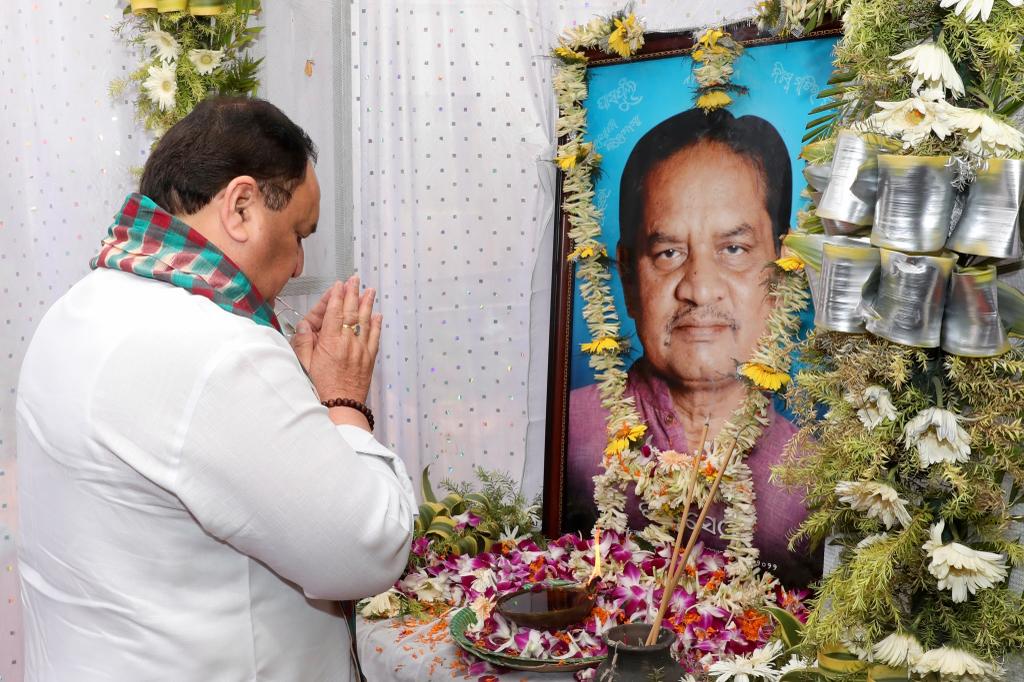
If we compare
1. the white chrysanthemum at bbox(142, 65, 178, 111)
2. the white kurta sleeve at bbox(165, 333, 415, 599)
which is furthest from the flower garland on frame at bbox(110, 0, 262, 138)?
the white kurta sleeve at bbox(165, 333, 415, 599)

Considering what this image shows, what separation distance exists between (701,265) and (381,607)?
1.05m

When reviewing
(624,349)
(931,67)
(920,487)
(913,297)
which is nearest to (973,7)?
(931,67)

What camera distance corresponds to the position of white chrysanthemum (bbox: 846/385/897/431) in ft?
4.08

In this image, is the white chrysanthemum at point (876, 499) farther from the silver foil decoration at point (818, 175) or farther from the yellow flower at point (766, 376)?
the yellow flower at point (766, 376)

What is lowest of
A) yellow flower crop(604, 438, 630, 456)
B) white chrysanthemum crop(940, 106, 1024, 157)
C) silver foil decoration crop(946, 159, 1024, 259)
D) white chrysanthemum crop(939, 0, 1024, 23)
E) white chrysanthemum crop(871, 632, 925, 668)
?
yellow flower crop(604, 438, 630, 456)

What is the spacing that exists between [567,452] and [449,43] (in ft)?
3.77

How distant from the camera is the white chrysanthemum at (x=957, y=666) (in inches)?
48.5

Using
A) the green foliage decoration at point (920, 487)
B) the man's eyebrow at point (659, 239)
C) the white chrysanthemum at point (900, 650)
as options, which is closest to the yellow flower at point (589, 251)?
the man's eyebrow at point (659, 239)

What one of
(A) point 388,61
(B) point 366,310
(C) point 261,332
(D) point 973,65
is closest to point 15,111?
(A) point 388,61

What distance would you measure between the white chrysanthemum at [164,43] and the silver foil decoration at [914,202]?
5.75 ft

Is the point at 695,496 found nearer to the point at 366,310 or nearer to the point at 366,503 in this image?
the point at 366,310

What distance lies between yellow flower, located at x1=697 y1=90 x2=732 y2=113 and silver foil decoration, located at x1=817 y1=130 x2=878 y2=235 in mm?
854

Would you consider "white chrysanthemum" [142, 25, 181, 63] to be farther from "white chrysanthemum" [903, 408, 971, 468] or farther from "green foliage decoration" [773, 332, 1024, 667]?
→ "white chrysanthemum" [903, 408, 971, 468]

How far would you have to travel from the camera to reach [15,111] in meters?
2.48
